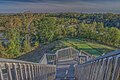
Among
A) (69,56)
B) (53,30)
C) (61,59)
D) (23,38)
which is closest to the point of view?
(61,59)

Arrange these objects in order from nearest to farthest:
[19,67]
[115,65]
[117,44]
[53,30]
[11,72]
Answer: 1. [115,65]
2. [11,72]
3. [19,67]
4. [117,44]
5. [53,30]

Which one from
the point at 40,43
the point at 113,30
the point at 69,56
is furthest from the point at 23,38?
the point at 69,56

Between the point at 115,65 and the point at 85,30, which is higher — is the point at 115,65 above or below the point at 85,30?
above

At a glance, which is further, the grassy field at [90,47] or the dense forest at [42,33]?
the dense forest at [42,33]

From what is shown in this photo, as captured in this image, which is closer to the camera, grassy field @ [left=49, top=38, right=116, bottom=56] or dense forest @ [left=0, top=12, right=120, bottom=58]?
grassy field @ [left=49, top=38, right=116, bottom=56]

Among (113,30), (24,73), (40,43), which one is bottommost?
(40,43)

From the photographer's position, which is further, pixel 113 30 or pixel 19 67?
pixel 113 30

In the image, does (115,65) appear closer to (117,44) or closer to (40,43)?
(117,44)

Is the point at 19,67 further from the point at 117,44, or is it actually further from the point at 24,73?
the point at 117,44

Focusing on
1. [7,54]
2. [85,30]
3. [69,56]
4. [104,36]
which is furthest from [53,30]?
[69,56]

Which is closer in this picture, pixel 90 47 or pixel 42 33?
pixel 90 47
